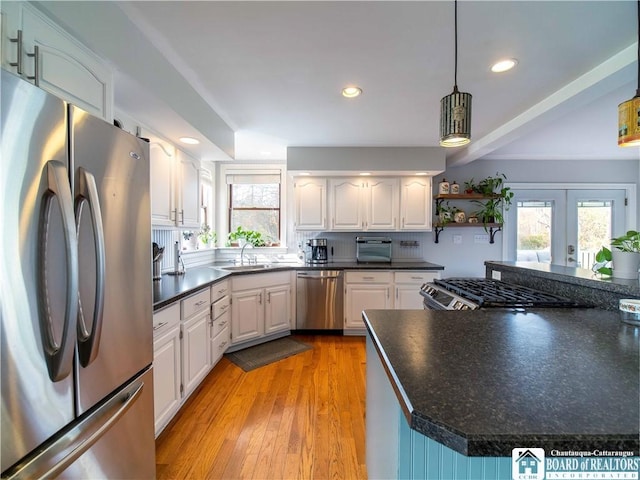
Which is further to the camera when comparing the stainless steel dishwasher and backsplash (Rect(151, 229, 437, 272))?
backsplash (Rect(151, 229, 437, 272))

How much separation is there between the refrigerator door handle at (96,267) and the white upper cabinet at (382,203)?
318cm

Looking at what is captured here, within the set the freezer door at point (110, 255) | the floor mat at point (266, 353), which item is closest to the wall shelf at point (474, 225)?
the floor mat at point (266, 353)

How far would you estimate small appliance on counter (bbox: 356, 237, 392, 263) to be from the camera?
3963mm

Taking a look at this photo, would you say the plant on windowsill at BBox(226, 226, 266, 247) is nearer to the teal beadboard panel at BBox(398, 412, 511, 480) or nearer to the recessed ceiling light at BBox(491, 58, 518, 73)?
the recessed ceiling light at BBox(491, 58, 518, 73)

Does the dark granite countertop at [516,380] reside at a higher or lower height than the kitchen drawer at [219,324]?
higher

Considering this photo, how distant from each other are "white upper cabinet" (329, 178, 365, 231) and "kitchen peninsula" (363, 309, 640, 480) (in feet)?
8.49

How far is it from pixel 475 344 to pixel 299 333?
2.97 meters

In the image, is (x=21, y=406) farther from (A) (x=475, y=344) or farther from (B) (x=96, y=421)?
(A) (x=475, y=344)

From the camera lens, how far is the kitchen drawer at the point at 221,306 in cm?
254

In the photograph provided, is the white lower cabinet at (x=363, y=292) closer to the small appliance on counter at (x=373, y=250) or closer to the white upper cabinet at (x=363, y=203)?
the small appliance on counter at (x=373, y=250)

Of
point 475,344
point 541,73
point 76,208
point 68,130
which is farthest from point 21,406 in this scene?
point 541,73

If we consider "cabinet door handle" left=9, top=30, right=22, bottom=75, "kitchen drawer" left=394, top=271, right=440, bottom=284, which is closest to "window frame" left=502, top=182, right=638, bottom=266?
"kitchen drawer" left=394, top=271, right=440, bottom=284

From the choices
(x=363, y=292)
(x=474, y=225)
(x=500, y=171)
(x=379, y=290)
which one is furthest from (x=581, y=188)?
(x=363, y=292)

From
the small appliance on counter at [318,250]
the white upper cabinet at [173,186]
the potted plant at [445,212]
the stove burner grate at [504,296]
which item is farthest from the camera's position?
the potted plant at [445,212]
